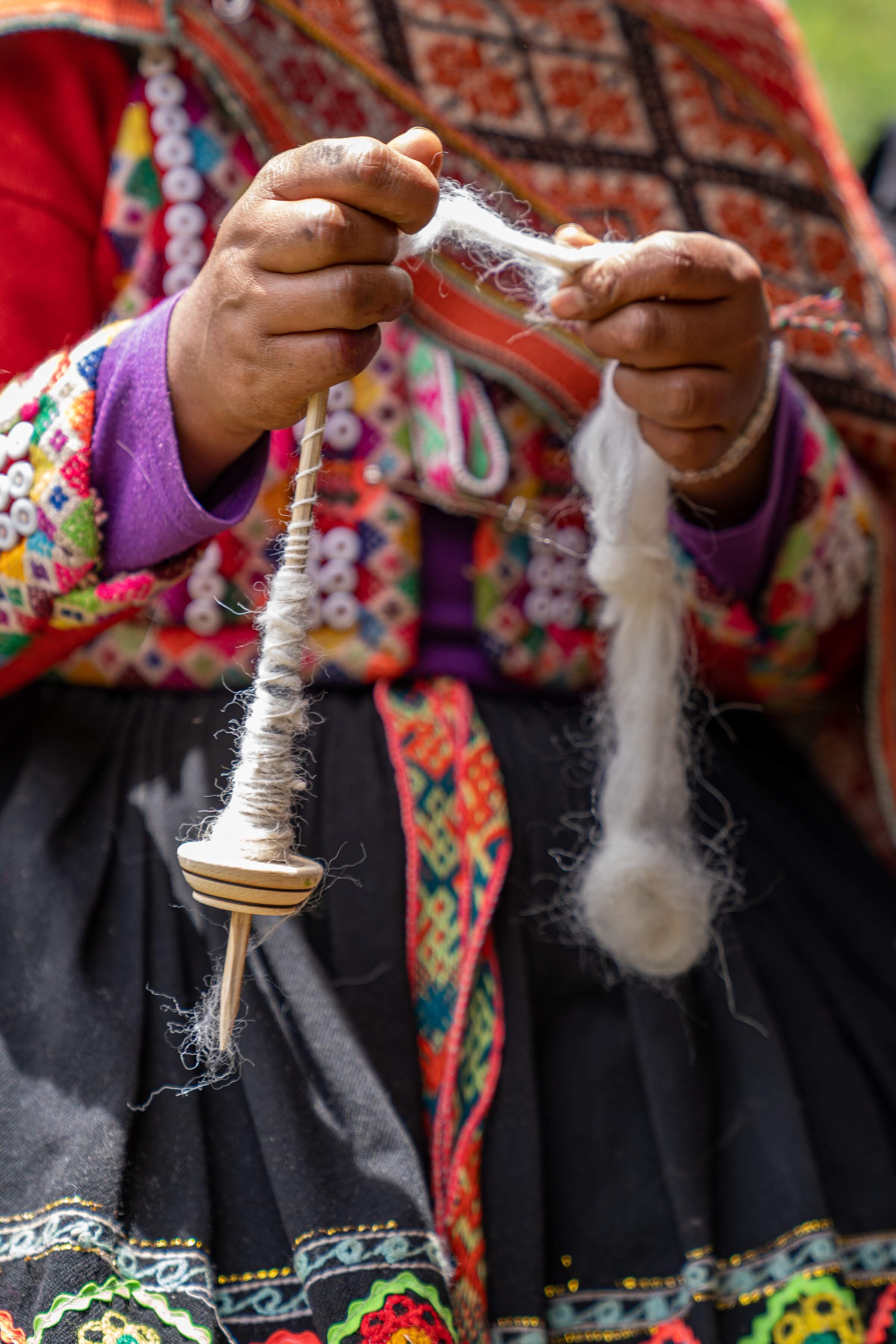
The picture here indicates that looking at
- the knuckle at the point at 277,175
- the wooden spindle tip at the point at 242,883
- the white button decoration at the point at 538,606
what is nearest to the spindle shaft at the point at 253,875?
the wooden spindle tip at the point at 242,883

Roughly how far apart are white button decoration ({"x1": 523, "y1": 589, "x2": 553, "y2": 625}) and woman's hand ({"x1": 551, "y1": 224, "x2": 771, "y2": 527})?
7.8 inches

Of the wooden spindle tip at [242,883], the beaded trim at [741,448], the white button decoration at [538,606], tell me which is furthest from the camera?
the white button decoration at [538,606]

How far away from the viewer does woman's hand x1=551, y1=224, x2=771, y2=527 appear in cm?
66

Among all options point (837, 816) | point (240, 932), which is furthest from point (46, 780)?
point (837, 816)

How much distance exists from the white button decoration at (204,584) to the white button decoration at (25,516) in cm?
15

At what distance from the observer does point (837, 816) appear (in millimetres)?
1057

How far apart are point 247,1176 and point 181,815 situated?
239 mm

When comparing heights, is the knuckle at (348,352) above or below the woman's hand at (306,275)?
below

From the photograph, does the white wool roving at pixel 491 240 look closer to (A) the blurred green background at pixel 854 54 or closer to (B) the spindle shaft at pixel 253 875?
(B) the spindle shaft at pixel 253 875

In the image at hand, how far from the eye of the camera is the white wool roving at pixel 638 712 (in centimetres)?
76

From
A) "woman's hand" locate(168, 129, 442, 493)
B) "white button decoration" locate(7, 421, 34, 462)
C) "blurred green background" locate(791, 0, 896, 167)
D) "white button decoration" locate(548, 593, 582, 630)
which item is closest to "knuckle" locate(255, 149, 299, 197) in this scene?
"woman's hand" locate(168, 129, 442, 493)

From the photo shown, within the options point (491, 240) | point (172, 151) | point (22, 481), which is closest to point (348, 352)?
point (491, 240)

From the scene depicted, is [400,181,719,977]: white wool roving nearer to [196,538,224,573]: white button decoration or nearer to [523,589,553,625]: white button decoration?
[523,589,553,625]: white button decoration

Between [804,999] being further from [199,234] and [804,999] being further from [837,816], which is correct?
[199,234]
